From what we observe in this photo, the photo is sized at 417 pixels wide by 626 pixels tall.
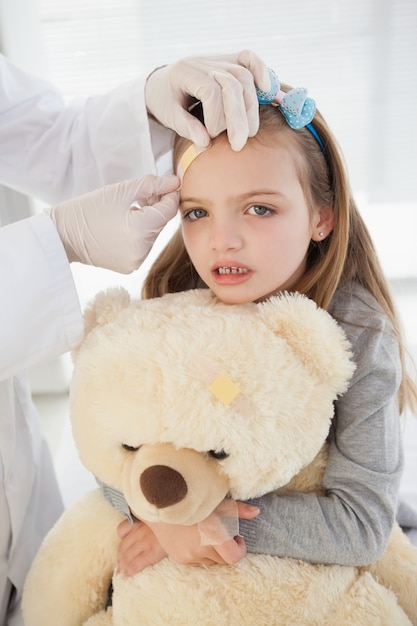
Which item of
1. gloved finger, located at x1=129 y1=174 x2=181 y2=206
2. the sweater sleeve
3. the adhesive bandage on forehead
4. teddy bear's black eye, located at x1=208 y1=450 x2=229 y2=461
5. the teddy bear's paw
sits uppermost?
the adhesive bandage on forehead

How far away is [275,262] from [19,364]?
1.25 ft

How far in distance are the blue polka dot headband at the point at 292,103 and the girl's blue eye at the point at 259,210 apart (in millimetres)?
124

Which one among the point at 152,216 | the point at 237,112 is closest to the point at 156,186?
the point at 152,216

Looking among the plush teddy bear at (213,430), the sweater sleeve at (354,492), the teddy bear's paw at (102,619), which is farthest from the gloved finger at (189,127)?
the teddy bear's paw at (102,619)

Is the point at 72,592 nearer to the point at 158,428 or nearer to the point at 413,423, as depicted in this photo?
the point at 158,428

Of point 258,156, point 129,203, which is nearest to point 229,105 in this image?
point 258,156

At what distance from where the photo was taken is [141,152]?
1.15 meters

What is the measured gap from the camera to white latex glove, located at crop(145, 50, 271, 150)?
2.73 ft

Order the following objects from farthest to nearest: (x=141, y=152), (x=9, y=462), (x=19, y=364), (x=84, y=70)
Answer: (x=84, y=70) → (x=141, y=152) → (x=9, y=462) → (x=19, y=364)

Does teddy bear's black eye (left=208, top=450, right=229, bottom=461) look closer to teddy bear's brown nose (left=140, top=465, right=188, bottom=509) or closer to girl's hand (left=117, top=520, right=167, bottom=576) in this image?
teddy bear's brown nose (left=140, top=465, right=188, bottom=509)

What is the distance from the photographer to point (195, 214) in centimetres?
94

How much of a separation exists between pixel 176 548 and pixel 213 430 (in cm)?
21

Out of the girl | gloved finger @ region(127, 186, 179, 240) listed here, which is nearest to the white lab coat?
gloved finger @ region(127, 186, 179, 240)

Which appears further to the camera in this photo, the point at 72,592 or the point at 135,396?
the point at 72,592
